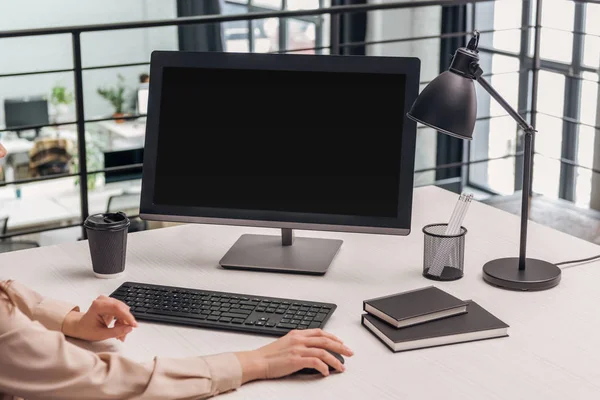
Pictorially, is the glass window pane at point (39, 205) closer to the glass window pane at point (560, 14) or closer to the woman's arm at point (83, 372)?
the glass window pane at point (560, 14)

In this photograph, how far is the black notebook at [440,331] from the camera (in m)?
1.37

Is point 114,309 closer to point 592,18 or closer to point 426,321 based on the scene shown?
point 426,321

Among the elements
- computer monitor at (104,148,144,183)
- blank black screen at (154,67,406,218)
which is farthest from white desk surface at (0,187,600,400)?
computer monitor at (104,148,144,183)

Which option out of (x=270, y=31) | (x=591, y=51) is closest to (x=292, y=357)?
(x=591, y=51)

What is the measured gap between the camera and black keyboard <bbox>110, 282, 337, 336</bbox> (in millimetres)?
1452

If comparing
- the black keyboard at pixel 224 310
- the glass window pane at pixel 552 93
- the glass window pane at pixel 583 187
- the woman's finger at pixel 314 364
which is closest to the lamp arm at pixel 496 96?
the black keyboard at pixel 224 310

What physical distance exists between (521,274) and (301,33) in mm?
4559

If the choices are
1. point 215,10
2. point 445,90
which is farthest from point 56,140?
point 445,90

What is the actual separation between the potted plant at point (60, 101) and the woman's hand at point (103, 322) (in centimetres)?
465

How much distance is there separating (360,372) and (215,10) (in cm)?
496

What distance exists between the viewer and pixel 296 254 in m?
1.77

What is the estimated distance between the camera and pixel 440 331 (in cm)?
139

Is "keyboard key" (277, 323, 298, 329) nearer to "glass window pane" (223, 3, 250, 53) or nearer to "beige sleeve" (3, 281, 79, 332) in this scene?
"beige sleeve" (3, 281, 79, 332)

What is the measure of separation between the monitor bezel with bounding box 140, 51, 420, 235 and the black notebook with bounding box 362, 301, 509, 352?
270mm
